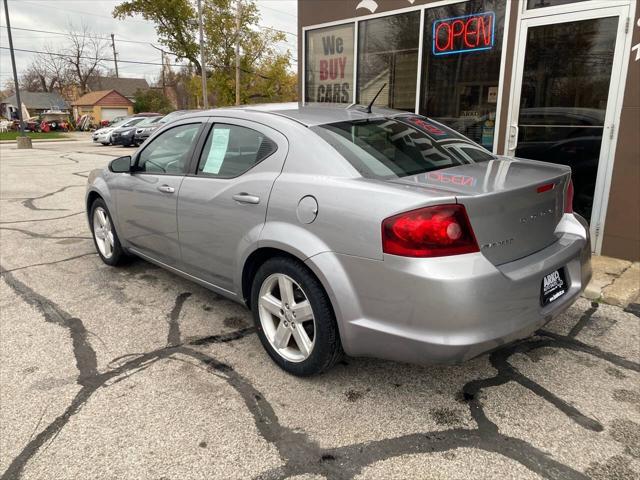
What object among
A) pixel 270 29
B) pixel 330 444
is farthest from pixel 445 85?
pixel 270 29

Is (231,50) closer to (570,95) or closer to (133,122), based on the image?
(133,122)

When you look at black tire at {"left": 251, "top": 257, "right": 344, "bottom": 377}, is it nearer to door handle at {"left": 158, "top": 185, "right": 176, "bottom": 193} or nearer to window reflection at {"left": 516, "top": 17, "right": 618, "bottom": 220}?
door handle at {"left": 158, "top": 185, "right": 176, "bottom": 193}

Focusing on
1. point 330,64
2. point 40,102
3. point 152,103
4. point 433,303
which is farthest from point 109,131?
point 40,102

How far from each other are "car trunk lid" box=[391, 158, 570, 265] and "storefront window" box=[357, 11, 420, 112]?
4.21 m

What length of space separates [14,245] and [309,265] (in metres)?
4.86

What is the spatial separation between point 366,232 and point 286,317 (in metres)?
0.83

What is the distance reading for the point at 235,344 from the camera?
3.34m

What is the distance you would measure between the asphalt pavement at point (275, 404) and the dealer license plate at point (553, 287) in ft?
0.91

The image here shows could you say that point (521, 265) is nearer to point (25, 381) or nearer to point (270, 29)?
point (25, 381)

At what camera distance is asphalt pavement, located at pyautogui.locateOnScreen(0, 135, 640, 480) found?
221cm

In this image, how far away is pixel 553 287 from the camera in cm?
260

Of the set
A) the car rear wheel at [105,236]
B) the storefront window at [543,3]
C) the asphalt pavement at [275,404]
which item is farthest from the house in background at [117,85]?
the asphalt pavement at [275,404]

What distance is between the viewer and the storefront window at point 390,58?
6555 mm

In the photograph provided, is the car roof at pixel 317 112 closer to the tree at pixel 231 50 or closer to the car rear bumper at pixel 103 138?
the car rear bumper at pixel 103 138
